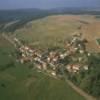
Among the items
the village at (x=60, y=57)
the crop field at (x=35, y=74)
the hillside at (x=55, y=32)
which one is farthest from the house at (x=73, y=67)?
the hillside at (x=55, y=32)

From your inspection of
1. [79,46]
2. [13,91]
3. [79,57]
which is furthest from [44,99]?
[79,46]

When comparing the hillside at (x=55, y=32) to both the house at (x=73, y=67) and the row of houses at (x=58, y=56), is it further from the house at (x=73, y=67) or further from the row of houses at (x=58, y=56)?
the house at (x=73, y=67)

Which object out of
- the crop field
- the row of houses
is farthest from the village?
the crop field

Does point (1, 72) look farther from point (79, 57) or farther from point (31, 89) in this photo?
point (79, 57)

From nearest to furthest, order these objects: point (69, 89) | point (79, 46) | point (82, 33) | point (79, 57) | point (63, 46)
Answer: point (69, 89) < point (79, 57) < point (79, 46) < point (63, 46) < point (82, 33)

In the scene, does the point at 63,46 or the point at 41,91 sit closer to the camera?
the point at 41,91

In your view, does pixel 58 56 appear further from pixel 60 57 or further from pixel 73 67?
pixel 73 67

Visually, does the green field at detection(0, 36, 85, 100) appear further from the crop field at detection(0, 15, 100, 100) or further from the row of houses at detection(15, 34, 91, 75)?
the row of houses at detection(15, 34, 91, 75)
